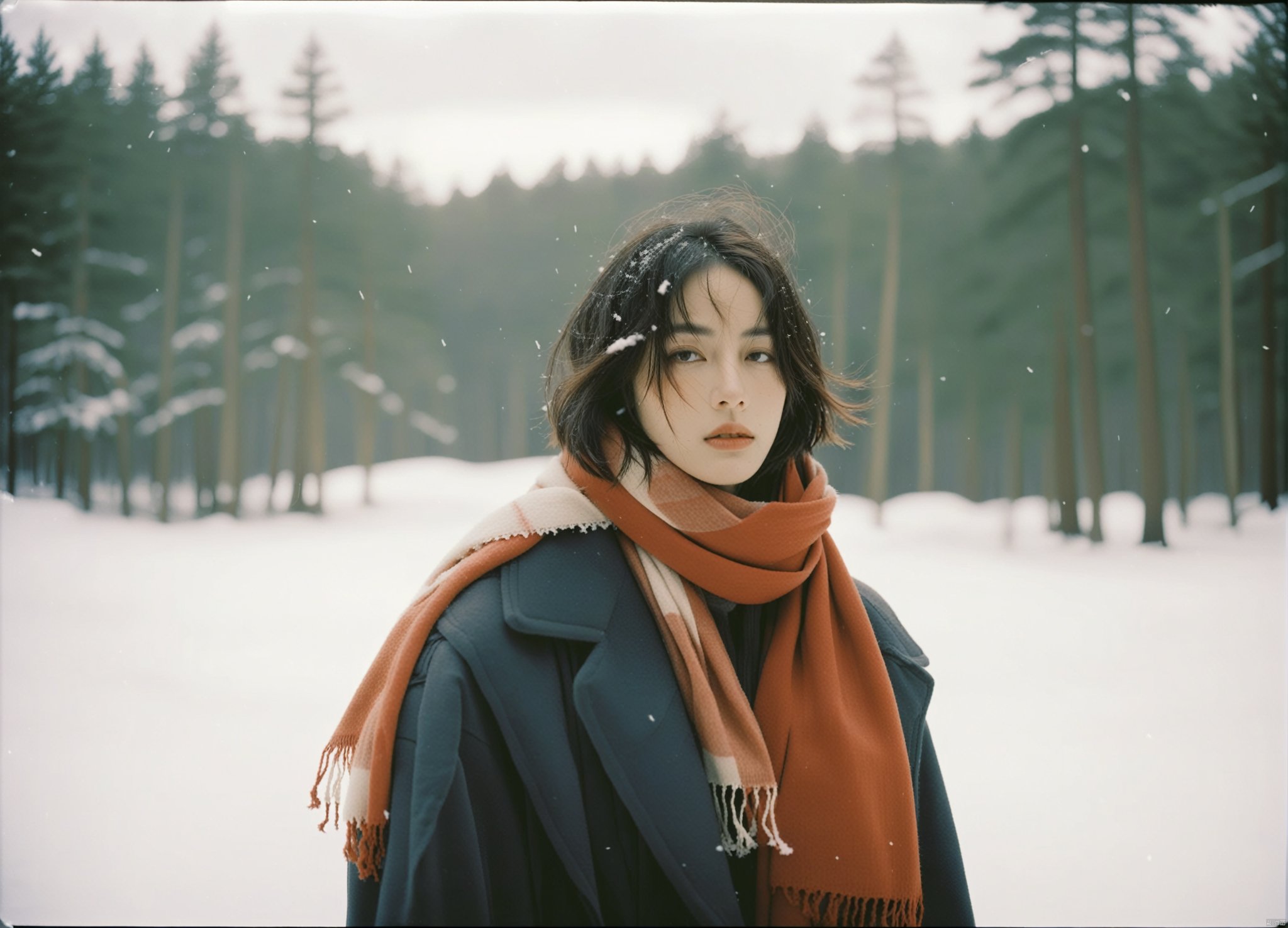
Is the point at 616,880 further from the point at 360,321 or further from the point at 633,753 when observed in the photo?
the point at 360,321

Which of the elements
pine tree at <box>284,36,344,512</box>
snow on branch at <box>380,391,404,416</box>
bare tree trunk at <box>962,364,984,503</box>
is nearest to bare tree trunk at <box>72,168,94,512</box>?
pine tree at <box>284,36,344,512</box>

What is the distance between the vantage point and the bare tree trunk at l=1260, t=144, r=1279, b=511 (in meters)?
2.48

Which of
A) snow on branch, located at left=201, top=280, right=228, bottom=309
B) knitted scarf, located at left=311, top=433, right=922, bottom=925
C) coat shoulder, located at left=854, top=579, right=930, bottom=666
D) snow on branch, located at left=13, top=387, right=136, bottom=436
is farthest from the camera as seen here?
snow on branch, located at left=201, top=280, right=228, bottom=309

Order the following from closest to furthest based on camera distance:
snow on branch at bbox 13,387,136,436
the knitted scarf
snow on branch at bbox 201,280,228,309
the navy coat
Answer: the navy coat, the knitted scarf, snow on branch at bbox 13,387,136,436, snow on branch at bbox 201,280,228,309

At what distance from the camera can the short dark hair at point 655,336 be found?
131cm

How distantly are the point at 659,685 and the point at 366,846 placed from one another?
Result: 0.50 meters

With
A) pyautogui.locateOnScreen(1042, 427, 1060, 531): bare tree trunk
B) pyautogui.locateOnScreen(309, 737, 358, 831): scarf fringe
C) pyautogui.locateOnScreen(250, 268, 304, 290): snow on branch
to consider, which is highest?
pyautogui.locateOnScreen(250, 268, 304, 290): snow on branch

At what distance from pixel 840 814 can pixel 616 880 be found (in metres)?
0.37

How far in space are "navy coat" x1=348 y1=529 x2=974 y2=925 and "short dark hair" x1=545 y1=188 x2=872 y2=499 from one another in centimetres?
25

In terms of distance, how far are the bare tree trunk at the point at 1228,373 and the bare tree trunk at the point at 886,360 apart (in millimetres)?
1008

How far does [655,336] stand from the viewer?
4.27ft

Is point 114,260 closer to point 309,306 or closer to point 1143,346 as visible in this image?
point 309,306

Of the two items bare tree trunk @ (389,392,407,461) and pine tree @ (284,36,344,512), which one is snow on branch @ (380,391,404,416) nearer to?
bare tree trunk @ (389,392,407,461)

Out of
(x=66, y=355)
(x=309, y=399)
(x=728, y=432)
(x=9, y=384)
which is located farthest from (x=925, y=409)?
(x=9, y=384)
